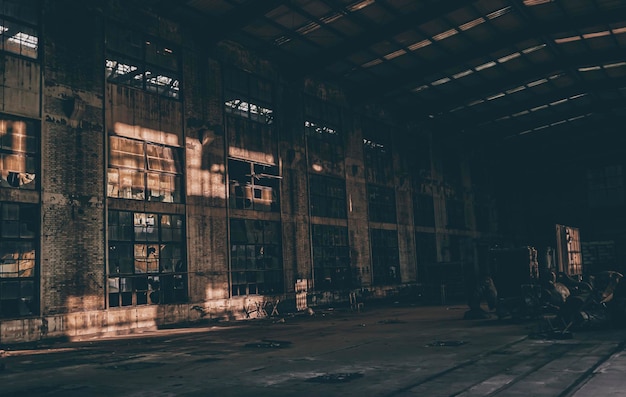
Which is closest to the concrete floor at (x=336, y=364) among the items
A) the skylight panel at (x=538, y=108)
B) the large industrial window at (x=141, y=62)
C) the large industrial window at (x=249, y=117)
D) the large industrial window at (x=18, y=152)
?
the large industrial window at (x=18, y=152)

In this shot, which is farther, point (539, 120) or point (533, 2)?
point (539, 120)

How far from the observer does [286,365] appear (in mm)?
10438

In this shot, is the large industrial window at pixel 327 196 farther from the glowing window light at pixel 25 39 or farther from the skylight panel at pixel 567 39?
the glowing window light at pixel 25 39

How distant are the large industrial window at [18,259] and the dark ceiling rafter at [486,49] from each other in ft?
62.8

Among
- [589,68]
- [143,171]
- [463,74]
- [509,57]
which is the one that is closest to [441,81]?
[463,74]

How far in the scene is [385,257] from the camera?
3253 centimetres

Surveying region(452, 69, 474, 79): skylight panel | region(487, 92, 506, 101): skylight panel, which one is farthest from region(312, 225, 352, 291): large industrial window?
region(487, 92, 506, 101): skylight panel

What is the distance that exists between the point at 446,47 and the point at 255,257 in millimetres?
13409

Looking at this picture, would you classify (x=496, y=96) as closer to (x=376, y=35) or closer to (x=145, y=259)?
(x=376, y=35)

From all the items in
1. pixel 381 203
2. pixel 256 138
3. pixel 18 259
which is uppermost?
pixel 256 138

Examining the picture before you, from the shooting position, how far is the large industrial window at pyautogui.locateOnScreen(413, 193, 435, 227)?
119ft

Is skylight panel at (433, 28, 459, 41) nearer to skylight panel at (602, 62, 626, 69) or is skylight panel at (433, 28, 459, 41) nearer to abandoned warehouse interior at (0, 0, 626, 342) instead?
abandoned warehouse interior at (0, 0, 626, 342)

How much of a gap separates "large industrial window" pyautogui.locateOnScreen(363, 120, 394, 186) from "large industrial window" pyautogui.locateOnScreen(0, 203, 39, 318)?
19.2m

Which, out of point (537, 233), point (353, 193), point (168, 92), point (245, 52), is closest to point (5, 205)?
point (168, 92)
